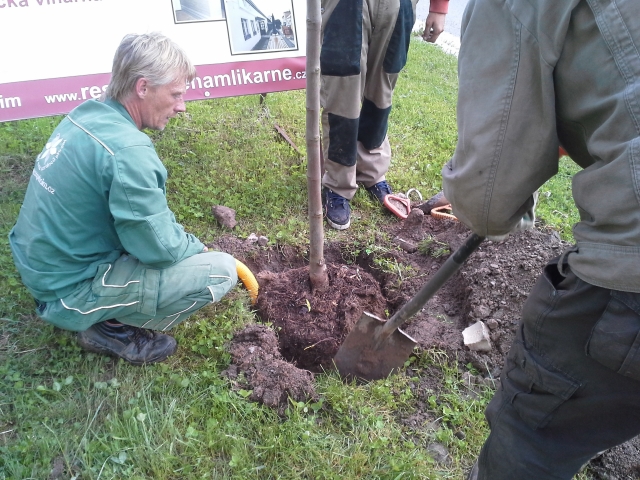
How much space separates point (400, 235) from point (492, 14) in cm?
232

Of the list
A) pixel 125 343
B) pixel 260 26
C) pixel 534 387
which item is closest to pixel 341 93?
pixel 260 26

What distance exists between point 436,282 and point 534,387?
661mm

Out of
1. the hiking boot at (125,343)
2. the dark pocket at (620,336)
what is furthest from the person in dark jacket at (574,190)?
the hiking boot at (125,343)

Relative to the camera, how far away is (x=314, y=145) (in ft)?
7.53

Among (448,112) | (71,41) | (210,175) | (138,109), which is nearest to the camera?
(138,109)

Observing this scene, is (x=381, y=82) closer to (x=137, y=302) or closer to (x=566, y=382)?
(x=137, y=302)

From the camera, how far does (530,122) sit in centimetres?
124

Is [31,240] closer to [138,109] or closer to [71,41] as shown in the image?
[138,109]

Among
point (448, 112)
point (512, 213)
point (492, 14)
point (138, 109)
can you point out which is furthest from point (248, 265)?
point (448, 112)

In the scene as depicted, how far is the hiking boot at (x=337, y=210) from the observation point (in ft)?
11.4

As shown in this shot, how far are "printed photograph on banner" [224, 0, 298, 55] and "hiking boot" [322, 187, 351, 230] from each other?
1293 mm

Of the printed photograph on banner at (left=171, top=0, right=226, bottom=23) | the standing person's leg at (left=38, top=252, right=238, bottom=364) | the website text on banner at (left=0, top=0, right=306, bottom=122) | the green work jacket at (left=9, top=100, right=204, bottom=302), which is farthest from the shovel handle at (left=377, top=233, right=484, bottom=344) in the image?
the printed photograph on banner at (left=171, top=0, right=226, bottom=23)

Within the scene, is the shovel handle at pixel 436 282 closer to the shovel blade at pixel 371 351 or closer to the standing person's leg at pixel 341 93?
the shovel blade at pixel 371 351

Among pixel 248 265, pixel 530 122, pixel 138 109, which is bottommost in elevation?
pixel 248 265
